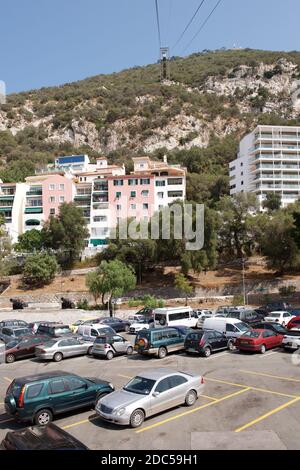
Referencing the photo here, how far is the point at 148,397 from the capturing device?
12.3 meters

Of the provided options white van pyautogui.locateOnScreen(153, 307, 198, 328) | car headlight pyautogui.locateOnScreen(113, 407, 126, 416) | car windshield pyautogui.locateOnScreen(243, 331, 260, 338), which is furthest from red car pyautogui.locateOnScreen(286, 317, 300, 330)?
car headlight pyautogui.locateOnScreen(113, 407, 126, 416)

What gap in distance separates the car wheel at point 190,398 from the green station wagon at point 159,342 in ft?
27.4

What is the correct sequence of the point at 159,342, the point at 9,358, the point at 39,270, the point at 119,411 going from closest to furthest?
the point at 119,411 → the point at 159,342 → the point at 9,358 → the point at 39,270

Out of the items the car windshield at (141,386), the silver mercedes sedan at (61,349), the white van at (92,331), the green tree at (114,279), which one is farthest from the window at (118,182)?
the car windshield at (141,386)

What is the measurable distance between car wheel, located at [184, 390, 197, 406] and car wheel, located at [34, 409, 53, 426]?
14.5 ft

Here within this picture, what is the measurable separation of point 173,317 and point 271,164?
252 feet

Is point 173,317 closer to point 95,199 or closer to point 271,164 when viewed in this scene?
point 95,199

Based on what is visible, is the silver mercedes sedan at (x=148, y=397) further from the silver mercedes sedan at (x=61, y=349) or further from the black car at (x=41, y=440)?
the silver mercedes sedan at (x=61, y=349)

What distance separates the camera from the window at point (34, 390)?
12211 mm

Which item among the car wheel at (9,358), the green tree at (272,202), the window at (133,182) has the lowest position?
the car wheel at (9,358)

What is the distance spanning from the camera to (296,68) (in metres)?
Answer: 189

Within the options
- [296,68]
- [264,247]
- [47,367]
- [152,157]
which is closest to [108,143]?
[152,157]

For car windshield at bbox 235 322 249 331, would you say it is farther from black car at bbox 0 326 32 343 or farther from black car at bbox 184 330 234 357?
black car at bbox 0 326 32 343

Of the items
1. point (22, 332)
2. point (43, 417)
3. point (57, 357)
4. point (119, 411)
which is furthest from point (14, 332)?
point (119, 411)
